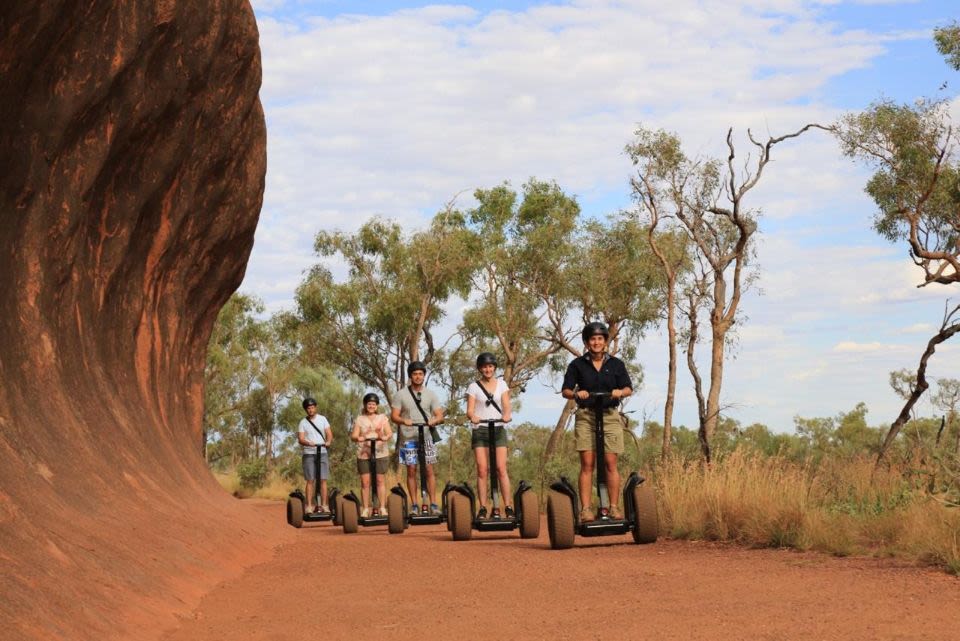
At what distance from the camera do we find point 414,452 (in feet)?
54.5

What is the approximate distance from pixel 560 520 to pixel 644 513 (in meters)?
0.84

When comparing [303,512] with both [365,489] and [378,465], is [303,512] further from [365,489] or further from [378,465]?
[378,465]

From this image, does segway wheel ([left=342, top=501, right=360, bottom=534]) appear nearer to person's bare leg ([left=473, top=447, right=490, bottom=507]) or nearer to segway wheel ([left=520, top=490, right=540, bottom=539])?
person's bare leg ([left=473, top=447, right=490, bottom=507])

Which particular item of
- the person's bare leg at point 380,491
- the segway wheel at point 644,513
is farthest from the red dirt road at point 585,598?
the person's bare leg at point 380,491

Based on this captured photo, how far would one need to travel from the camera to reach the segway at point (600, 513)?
1180 centimetres

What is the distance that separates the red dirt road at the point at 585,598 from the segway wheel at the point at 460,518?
5.71 feet

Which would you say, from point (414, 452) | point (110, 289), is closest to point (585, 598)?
point (110, 289)

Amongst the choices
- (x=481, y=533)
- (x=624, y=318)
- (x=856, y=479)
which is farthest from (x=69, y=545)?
(x=624, y=318)

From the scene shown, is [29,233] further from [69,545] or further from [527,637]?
[527,637]

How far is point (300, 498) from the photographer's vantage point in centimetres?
1967

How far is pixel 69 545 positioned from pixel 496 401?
6.81 meters

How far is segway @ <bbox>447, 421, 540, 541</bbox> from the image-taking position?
13305 mm

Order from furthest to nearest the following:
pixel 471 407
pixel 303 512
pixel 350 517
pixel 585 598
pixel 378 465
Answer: pixel 303 512, pixel 378 465, pixel 350 517, pixel 471 407, pixel 585 598

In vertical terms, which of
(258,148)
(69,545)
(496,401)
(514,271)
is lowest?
(69,545)
